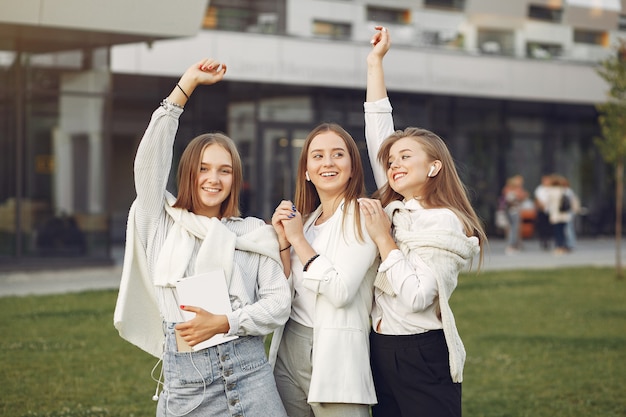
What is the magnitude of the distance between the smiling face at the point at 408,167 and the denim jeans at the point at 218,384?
3.20ft

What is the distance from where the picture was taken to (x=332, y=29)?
2330 cm

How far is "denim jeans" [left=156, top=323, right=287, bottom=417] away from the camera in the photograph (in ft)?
12.1

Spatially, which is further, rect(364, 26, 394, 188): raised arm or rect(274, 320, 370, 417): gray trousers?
rect(364, 26, 394, 188): raised arm

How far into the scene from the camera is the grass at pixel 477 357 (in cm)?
754

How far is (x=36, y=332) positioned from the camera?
1041cm

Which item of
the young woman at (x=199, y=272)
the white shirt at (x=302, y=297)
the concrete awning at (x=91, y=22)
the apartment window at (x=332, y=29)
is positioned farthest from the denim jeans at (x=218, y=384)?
the apartment window at (x=332, y=29)

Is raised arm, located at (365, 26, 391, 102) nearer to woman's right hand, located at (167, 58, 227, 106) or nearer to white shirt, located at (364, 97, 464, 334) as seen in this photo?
white shirt, located at (364, 97, 464, 334)

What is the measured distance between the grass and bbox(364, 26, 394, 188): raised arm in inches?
146

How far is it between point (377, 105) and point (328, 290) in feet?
3.83

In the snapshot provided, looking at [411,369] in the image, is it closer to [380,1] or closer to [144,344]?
[144,344]

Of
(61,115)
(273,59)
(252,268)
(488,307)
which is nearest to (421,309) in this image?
(252,268)

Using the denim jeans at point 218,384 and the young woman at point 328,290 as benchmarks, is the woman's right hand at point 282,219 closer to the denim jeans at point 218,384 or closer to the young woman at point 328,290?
the young woman at point 328,290

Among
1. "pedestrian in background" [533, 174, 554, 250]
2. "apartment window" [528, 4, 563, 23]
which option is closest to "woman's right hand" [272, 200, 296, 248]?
"pedestrian in background" [533, 174, 554, 250]

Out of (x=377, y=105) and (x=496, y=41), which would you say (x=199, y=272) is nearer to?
(x=377, y=105)
